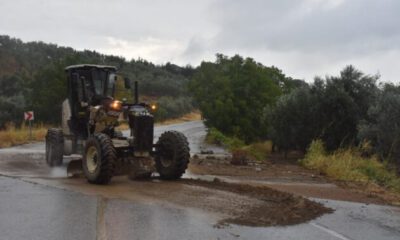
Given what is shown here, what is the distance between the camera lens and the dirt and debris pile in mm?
9375

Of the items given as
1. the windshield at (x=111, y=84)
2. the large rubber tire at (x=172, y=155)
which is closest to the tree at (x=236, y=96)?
the windshield at (x=111, y=84)

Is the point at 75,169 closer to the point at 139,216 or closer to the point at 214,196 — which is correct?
the point at 214,196

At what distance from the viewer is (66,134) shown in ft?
56.5

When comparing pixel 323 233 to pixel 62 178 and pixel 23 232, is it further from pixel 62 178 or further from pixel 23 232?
pixel 62 178

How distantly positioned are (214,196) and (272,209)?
65.0 inches

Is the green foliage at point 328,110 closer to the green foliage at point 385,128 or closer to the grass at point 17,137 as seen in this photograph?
the green foliage at point 385,128

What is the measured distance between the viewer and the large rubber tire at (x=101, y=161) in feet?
42.7

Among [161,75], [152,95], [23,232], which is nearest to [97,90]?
[23,232]

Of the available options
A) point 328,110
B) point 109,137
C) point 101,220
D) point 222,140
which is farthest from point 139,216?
point 222,140

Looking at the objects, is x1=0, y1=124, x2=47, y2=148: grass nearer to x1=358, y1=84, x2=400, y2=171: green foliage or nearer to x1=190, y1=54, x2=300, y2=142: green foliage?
x1=190, y1=54, x2=300, y2=142: green foliage

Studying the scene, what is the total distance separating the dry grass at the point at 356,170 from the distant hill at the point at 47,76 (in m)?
28.9

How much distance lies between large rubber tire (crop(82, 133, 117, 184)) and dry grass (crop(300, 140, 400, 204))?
6988 mm

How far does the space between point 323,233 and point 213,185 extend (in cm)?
502

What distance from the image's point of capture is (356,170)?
1841 cm
